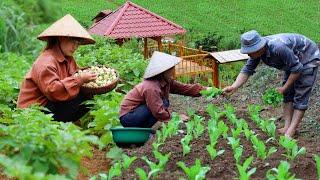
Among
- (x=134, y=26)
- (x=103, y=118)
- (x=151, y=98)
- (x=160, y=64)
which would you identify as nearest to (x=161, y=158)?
(x=151, y=98)

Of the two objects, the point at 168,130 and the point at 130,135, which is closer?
the point at 168,130

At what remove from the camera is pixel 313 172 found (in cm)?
457

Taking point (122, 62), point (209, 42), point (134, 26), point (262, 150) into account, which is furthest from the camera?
point (209, 42)

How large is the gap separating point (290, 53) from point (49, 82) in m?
2.14

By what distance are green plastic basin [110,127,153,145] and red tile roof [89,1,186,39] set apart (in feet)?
40.7

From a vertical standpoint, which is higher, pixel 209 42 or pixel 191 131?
pixel 191 131

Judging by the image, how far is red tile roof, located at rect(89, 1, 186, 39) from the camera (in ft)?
60.4

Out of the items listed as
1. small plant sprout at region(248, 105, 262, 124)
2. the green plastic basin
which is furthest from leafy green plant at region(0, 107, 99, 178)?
small plant sprout at region(248, 105, 262, 124)

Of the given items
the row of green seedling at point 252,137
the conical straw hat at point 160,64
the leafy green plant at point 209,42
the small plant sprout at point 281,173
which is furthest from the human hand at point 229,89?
the leafy green plant at point 209,42

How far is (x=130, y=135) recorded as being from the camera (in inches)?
223

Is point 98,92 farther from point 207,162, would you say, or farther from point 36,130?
point 36,130

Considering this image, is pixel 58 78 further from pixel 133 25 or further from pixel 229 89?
pixel 133 25

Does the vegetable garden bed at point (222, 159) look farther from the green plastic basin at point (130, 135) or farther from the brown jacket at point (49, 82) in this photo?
the brown jacket at point (49, 82)

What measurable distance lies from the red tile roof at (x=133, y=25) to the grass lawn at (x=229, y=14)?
3.22 m
